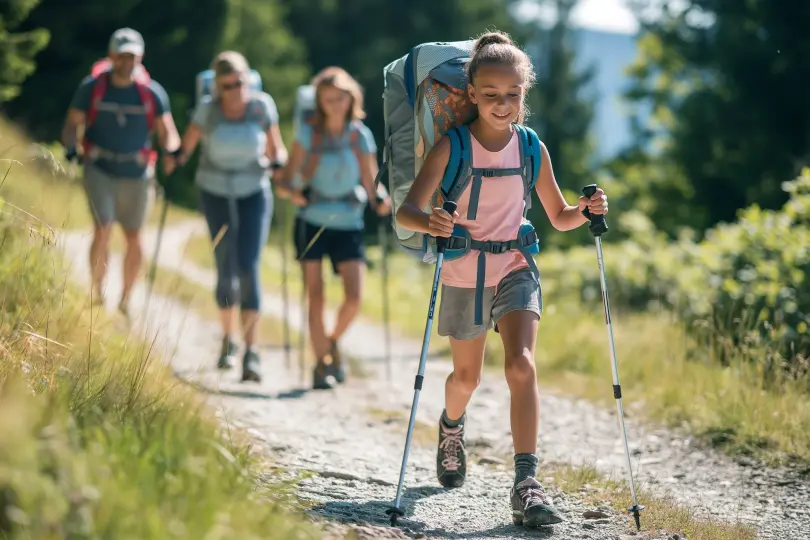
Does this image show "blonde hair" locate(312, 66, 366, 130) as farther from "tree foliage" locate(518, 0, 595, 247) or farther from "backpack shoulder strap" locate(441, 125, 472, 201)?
"tree foliage" locate(518, 0, 595, 247)

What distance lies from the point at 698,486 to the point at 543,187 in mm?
2014

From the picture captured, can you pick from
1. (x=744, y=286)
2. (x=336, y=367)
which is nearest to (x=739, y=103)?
(x=744, y=286)

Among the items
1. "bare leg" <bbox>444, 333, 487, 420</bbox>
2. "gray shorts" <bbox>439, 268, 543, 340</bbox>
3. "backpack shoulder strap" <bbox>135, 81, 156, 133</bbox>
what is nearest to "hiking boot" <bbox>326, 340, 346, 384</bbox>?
"backpack shoulder strap" <bbox>135, 81, 156, 133</bbox>

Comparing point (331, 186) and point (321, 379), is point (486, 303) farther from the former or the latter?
point (321, 379)

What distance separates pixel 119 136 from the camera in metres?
9.27

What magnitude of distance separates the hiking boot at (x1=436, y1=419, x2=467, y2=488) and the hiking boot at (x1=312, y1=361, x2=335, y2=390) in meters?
3.14

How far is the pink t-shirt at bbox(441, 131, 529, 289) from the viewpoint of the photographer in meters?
5.20

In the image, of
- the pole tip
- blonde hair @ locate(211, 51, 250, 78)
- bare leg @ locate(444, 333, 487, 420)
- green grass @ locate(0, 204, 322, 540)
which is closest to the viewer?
green grass @ locate(0, 204, 322, 540)

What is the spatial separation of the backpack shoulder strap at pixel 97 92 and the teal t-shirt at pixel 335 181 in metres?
1.69

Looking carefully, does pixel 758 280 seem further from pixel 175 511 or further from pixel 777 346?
pixel 175 511

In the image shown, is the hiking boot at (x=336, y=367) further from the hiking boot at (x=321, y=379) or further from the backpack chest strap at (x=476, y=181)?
the backpack chest strap at (x=476, y=181)

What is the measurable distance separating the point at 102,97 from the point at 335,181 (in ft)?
6.79

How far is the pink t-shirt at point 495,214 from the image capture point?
520 cm

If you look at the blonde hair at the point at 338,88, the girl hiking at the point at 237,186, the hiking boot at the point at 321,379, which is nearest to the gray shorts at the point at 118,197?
the girl hiking at the point at 237,186
